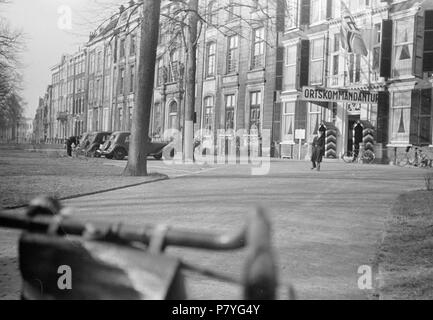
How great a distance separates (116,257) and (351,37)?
1678 cm

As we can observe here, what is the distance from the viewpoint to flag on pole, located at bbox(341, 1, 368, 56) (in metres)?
15.9

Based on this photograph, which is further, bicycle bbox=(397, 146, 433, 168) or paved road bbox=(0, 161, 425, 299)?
bicycle bbox=(397, 146, 433, 168)

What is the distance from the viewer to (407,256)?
3547 mm

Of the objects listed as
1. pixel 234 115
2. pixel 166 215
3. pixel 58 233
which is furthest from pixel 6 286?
pixel 234 115

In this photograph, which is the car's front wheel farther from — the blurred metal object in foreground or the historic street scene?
the blurred metal object in foreground

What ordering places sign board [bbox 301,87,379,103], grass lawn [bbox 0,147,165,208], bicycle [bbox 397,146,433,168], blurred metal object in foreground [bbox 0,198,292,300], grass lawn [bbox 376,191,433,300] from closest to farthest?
blurred metal object in foreground [bbox 0,198,292,300], grass lawn [bbox 0,147,165,208], grass lawn [bbox 376,191,433,300], bicycle [bbox 397,146,433,168], sign board [bbox 301,87,379,103]

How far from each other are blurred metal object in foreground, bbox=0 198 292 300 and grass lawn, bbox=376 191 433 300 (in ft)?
4.94

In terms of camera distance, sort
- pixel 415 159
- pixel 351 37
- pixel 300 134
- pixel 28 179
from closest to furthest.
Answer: pixel 28 179 → pixel 415 159 → pixel 351 37 → pixel 300 134

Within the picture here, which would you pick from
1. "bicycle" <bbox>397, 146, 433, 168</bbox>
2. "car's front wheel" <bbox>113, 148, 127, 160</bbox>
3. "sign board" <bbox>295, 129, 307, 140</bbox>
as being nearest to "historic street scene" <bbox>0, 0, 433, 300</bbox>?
"car's front wheel" <bbox>113, 148, 127, 160</bbox>

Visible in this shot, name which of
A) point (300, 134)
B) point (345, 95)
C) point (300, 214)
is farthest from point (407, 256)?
point (300, 134)

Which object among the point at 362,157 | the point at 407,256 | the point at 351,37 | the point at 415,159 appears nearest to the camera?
the point at 407,256

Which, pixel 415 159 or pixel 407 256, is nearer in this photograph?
pixel 407 256

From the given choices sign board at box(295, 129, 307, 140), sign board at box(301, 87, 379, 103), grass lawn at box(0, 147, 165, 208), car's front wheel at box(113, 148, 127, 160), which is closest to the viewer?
grass lawn at box(0, 147, 165, 208)

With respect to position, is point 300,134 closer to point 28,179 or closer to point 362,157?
point 362,157
